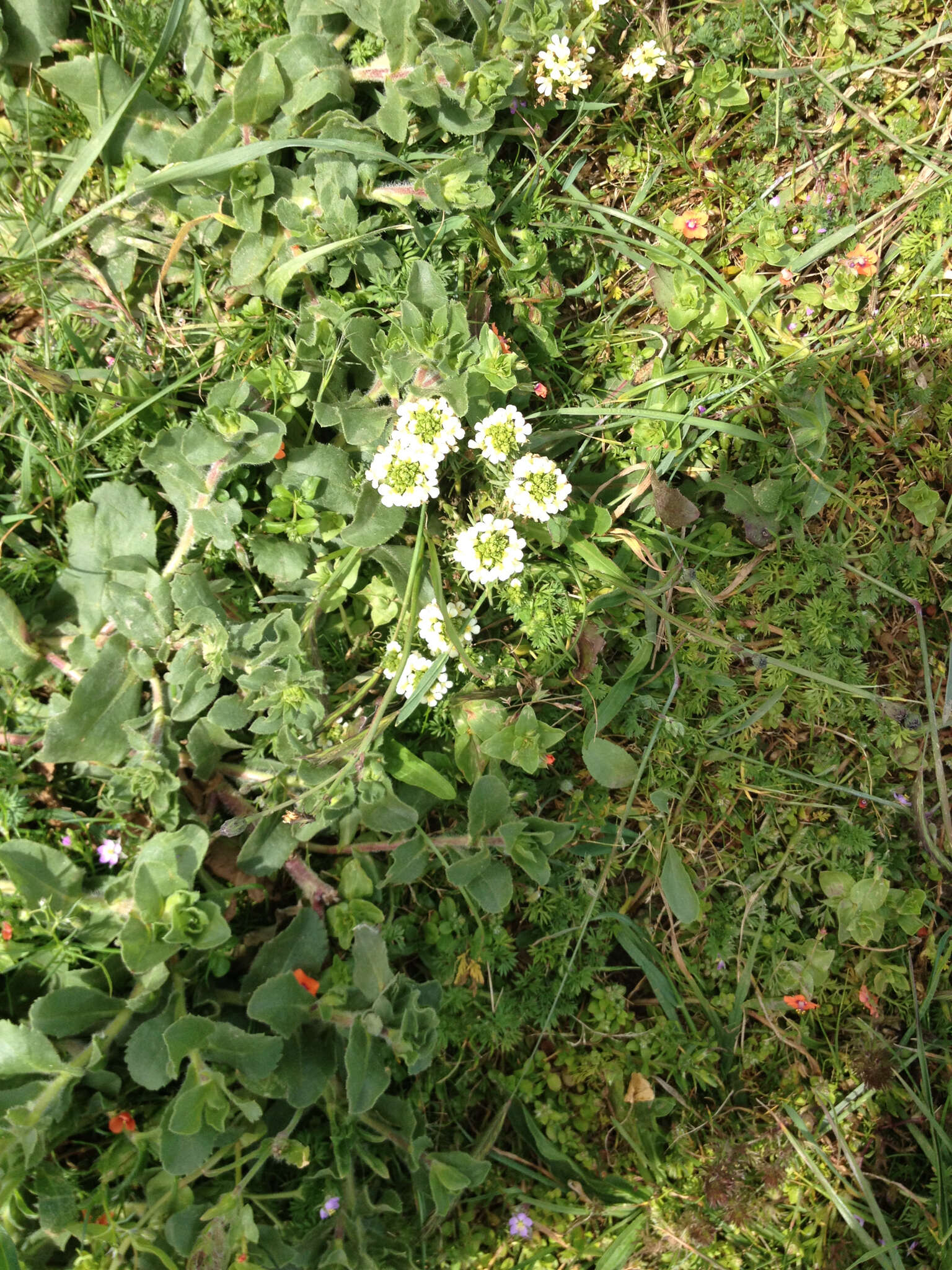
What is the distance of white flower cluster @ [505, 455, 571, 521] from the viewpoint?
9.48ft

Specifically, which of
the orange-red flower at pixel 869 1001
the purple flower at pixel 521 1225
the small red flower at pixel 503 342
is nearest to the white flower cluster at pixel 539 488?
the small red flower at pixel 503 342

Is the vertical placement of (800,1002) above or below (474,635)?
below

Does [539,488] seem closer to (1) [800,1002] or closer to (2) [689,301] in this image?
(2) [689,301]

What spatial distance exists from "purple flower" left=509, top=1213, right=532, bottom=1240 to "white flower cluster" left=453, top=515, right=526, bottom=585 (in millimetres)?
2257

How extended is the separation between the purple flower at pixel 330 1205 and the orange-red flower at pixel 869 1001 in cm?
211

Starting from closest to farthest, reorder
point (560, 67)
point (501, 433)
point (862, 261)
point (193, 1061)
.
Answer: point (193, 1061), point (501, 433), point (560, 67), point (862, 261)

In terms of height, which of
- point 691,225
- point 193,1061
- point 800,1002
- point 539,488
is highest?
point 691,225

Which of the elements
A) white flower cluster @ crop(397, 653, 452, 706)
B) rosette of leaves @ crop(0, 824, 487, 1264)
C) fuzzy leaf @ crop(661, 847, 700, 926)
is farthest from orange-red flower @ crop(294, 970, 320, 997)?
fuzzy leaf @ crop(661, 847, 700, 926)

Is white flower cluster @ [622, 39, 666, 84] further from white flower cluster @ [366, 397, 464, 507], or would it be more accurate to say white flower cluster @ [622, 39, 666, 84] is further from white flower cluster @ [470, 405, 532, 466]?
white flower cluster @ [366, 397, 464, 507]

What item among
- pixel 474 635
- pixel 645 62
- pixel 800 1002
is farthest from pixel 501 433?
pixel 800 1002

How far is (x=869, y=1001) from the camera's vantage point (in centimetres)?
A: 358

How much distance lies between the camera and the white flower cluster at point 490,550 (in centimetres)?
289

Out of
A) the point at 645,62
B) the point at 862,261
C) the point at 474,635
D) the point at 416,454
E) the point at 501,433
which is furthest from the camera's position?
the point at 862,261

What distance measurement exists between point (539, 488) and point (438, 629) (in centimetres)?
57
